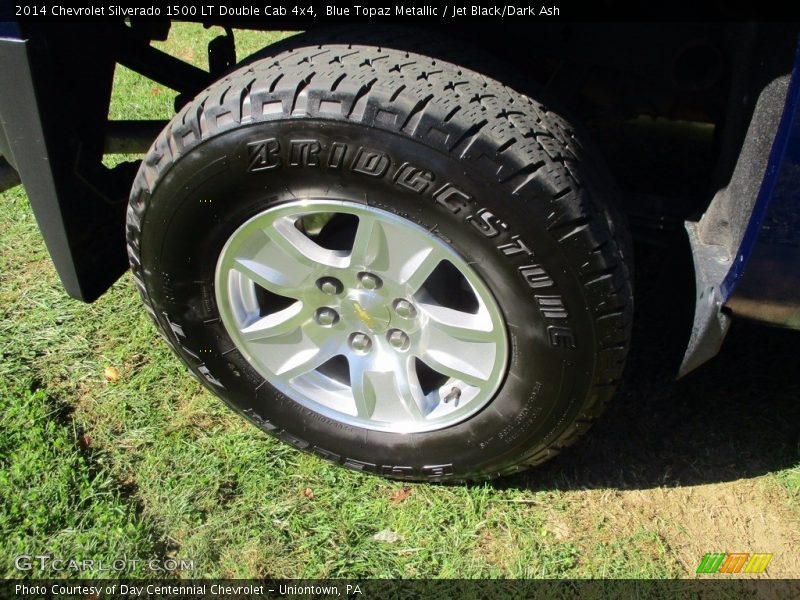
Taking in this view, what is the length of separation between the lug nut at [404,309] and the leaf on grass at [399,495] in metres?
0.68

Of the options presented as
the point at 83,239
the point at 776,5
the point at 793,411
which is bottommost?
the point at 793,411

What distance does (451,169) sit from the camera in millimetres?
1833

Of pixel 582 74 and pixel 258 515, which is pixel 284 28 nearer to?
pixel 582 74

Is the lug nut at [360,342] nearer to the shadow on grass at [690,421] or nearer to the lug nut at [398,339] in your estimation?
A: the lug nut at [398,339]

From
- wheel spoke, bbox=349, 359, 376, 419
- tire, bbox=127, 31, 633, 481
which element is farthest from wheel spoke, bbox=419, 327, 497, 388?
wheel spoke, bbox=349, 359, 376, 419

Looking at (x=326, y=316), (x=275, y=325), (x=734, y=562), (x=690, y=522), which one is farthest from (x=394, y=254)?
(x=734, y=562)

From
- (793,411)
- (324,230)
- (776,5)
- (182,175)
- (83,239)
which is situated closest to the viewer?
(776,5)

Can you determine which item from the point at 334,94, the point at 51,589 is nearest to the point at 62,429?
the point at 51,589

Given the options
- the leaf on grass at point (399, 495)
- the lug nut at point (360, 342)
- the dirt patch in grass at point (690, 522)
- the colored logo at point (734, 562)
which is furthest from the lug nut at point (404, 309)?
the colored logo at point (734, 562)

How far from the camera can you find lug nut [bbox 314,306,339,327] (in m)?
2.31

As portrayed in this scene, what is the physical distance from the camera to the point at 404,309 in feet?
7.28

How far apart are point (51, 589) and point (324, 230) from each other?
1.43 metres

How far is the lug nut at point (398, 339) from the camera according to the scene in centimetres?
229

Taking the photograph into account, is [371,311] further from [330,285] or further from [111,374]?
[111,374]
